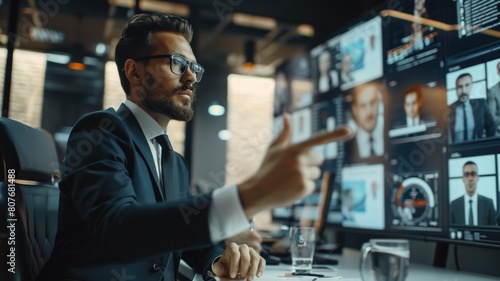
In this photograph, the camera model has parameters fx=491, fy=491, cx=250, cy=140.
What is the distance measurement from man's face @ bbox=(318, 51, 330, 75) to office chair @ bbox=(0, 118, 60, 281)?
1.84 meters

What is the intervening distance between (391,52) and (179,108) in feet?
4.25

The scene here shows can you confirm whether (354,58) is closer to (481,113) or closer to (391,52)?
(391,52)

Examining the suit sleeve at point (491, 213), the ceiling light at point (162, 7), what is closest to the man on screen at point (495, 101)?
the suit sleeve at point (491, 213)

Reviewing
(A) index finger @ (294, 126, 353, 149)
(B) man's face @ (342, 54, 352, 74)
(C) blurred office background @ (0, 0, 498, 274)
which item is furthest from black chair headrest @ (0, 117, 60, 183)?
(B) man's face @ (342, 54, 352, 74)

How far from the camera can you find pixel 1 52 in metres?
3.65

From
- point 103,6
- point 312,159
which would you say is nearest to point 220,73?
point 103,6

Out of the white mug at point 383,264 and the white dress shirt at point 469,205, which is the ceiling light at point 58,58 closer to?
the white dress shirt at point 469,205

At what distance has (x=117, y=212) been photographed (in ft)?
2.90

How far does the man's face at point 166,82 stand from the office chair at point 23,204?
15.4 inches

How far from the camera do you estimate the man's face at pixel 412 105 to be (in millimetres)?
2069

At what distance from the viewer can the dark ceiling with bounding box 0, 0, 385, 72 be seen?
376 cm

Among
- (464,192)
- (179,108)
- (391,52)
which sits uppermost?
(391,52)

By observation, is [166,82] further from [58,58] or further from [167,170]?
[58,58]

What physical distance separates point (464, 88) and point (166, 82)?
1.11 metres
